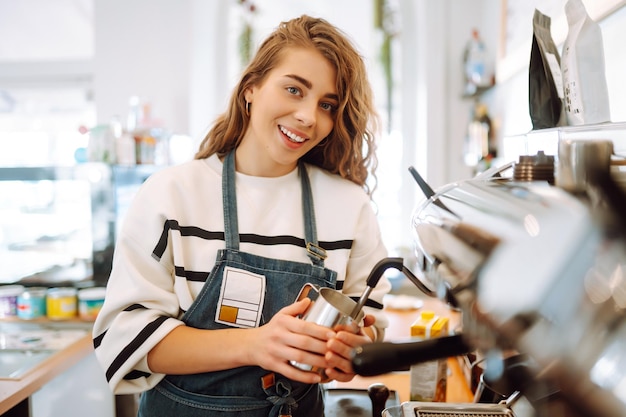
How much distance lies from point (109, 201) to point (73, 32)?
1795 mm

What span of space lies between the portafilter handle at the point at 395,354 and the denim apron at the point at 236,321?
0.61m

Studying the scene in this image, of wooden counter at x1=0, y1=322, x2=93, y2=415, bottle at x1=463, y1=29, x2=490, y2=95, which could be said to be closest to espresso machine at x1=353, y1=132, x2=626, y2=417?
wooden counter at x1=0, y1=322, x2=93, y2=415

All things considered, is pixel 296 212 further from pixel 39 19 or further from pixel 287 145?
pixel 39 19

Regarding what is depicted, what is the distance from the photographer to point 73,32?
136 inches

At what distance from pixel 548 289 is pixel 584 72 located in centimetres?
74

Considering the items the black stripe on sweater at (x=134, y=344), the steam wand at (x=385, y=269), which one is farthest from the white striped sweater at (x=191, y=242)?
the steam wand at (x=385, y=269)

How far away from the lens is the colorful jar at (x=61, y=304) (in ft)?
6.98

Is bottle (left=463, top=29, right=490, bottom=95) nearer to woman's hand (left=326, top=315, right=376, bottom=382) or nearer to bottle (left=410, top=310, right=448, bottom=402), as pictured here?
bottle (left=410, top=310, right=448, bottom=402)

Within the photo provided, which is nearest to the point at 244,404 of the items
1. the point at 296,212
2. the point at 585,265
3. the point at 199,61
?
the point at 296,212

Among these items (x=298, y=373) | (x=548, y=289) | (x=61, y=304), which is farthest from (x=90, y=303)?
(x=548, y=289)

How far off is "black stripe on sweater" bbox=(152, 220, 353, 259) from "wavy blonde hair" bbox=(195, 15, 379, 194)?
0.18 meters

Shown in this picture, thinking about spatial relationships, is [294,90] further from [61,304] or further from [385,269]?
[61,304]

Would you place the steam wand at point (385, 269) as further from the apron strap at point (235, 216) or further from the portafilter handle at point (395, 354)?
the apron strap at point (235, 216)

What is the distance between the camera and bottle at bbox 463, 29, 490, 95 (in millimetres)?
2533
